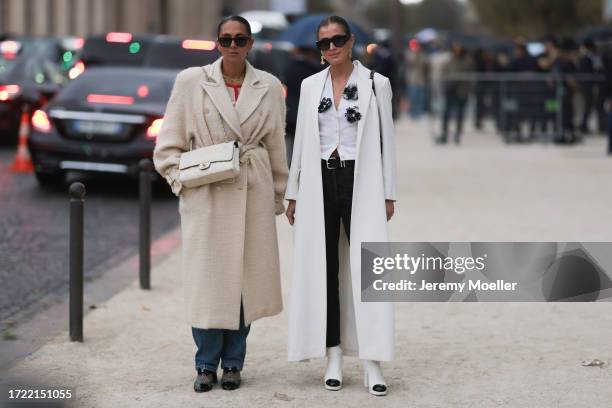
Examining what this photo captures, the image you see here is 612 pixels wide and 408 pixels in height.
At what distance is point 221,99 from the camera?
6164 mm

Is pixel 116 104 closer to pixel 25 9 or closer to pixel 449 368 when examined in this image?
pixel 449 368

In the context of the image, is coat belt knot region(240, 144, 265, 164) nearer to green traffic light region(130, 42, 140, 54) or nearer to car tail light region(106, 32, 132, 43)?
green traffic light region(130, 42, 140, 54)

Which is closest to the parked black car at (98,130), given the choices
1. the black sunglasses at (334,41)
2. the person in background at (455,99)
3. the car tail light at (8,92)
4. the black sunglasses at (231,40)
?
the car tail light at (8,92)

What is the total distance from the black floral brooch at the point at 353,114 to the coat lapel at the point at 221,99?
1.64 ft

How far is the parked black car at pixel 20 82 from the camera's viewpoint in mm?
20266

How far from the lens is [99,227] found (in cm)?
1258

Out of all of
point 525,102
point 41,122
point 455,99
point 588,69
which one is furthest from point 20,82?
point 588,69

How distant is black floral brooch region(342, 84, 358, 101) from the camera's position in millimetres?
6133

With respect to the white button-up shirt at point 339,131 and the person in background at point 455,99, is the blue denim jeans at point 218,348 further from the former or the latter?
the person in background at point 455,99

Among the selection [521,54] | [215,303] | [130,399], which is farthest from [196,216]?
[521,54]

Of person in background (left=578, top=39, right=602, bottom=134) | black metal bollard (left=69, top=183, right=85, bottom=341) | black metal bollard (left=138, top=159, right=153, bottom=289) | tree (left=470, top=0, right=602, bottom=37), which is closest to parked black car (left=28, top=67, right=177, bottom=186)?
black metal bollard (left=138, top=159, right=153, bottom=289)

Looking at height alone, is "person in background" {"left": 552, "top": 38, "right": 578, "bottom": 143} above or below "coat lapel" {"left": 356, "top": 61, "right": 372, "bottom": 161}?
below

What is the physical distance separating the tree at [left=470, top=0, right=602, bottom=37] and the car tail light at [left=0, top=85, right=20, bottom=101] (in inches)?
1718

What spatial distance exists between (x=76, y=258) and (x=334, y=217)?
5.96 ft
